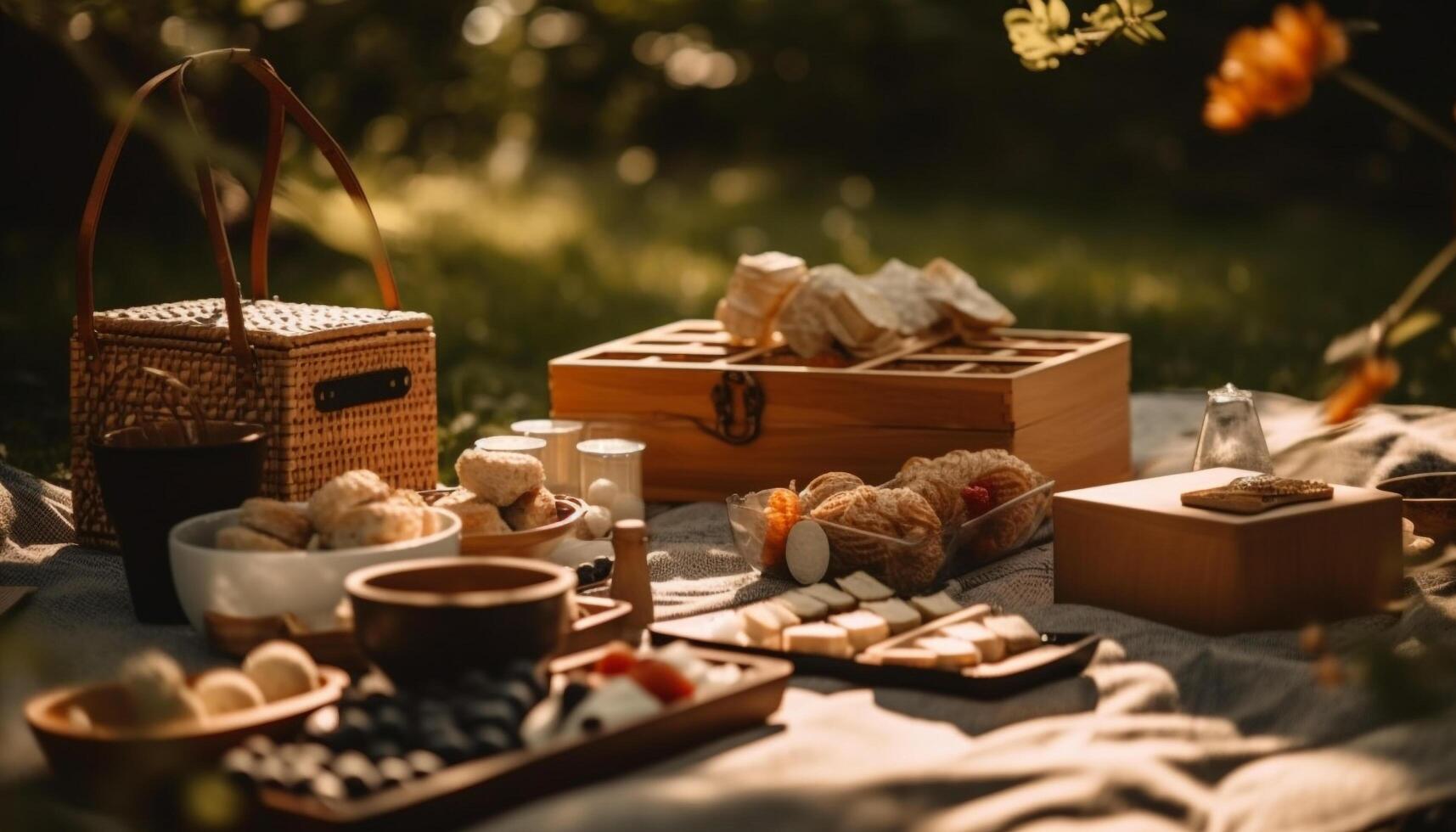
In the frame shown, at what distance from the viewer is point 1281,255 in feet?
27.4

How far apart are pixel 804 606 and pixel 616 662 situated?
0.50m

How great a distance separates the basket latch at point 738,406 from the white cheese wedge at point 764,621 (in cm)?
117

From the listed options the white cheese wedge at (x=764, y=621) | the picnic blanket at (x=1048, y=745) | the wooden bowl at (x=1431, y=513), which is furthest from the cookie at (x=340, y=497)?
the wooden bowl at (x=1431, y=513)

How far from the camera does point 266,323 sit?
3131mm

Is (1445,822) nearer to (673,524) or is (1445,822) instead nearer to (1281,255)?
(673,524)

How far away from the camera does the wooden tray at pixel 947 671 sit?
7.56 feet

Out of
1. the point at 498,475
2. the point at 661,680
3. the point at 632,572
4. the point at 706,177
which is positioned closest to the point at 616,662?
the point at 661,680

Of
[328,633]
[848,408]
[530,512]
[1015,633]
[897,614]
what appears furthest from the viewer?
[848,408]

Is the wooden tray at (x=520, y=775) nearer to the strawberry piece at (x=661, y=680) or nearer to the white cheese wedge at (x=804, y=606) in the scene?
the strawberry piece at (x=661, y=680)

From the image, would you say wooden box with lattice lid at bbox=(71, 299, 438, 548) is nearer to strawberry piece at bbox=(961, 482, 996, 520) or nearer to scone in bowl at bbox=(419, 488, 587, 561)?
scone in bowl at bbox=(419, 488, 587, 561)

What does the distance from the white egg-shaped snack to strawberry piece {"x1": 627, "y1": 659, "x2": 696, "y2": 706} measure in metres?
1.24

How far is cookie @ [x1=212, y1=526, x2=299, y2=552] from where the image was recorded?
2.41 metres

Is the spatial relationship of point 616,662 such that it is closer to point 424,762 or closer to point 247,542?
point 424,762

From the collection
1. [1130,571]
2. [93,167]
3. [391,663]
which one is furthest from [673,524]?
[93,167]
